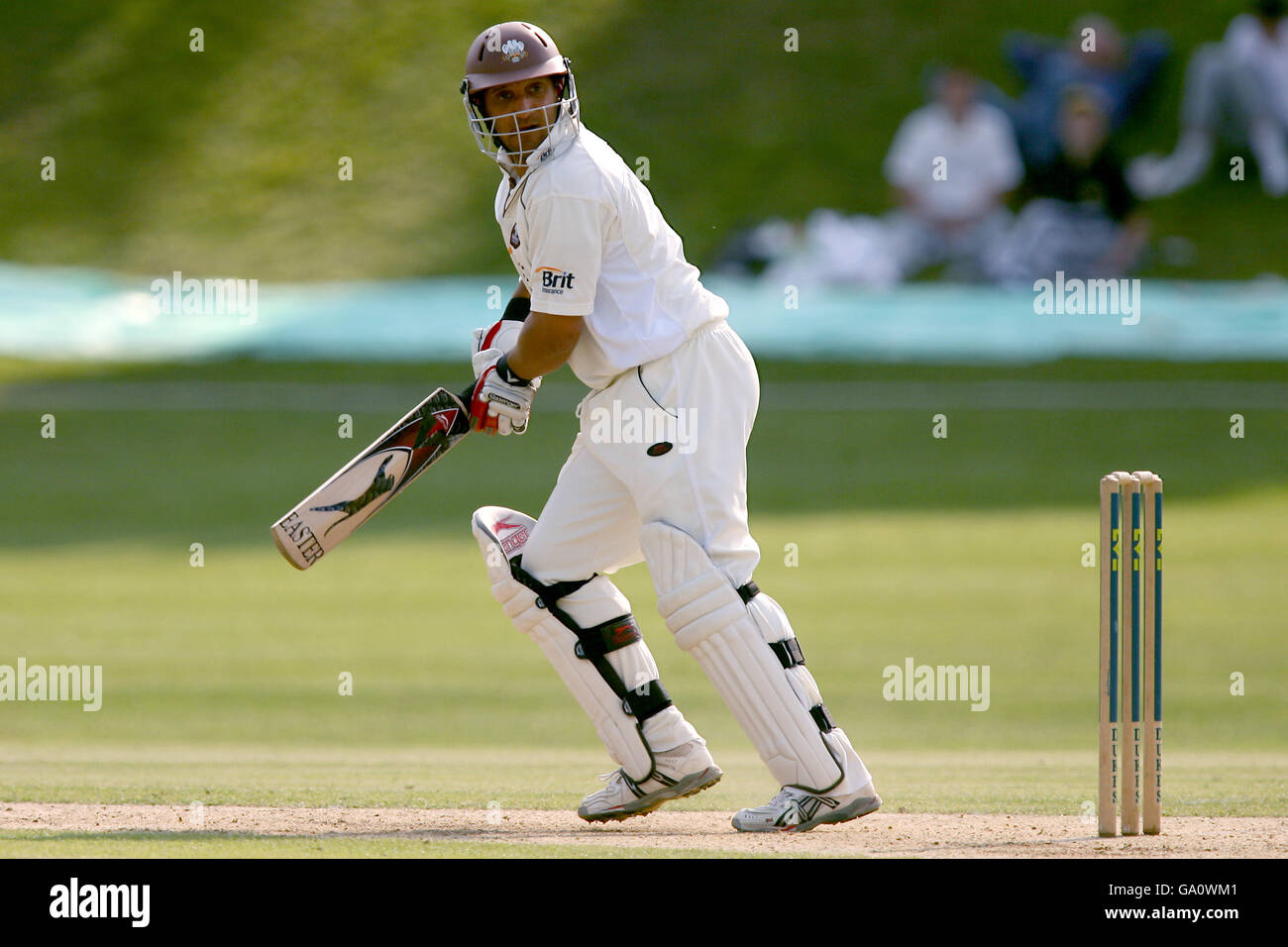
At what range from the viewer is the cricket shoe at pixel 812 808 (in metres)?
4.28

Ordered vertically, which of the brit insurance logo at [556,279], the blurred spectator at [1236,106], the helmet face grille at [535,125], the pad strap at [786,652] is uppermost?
the blurred spectator at [1236,106]

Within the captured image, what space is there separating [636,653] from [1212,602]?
5.94m

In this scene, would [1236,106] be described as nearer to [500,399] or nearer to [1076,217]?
[1076,217]

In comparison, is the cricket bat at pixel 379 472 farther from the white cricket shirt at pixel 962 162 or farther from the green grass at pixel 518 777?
the white cricket shirt at pixel 962 162

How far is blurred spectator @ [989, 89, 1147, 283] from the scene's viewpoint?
15.1 meters

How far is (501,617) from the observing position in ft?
31.7

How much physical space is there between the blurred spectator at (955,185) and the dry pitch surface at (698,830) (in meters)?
11.1

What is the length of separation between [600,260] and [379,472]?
32.2 inches

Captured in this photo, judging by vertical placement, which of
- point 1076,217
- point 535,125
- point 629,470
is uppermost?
point 1076,217

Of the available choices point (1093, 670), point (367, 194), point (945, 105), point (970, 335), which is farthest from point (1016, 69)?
point (1093, 670)

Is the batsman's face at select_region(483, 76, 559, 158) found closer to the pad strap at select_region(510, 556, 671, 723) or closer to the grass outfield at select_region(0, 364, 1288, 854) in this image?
the pad strap at select_region(510, 556, 671, 723)

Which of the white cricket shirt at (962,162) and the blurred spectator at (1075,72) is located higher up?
the blurred spectator at (1075,72)

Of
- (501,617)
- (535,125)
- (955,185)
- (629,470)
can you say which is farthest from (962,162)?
(629,470)

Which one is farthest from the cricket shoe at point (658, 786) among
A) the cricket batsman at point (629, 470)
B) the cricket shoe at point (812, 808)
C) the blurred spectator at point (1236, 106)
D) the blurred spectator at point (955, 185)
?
the blurred spectator at point (1236, 106)
